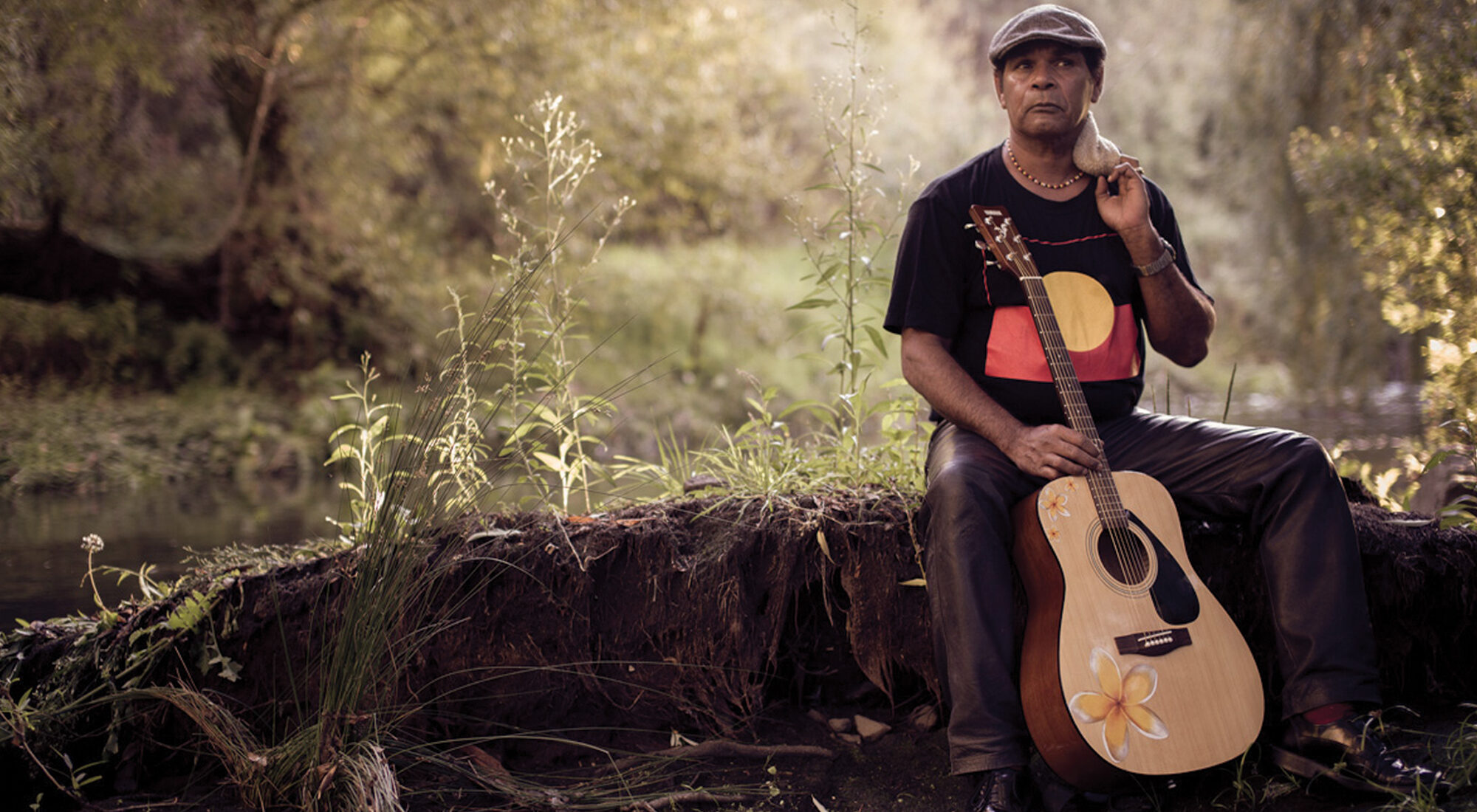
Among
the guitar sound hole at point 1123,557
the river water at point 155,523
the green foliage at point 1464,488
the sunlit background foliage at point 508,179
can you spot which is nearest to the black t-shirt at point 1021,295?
the guitar sound hole at point 1123,557

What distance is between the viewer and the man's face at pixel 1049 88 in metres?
2.46

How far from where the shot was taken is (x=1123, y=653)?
197 cm

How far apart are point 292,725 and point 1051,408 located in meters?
1.91

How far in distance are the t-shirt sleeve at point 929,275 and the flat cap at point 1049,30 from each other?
42 cm

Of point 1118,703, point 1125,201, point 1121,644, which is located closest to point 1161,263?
point 1125,201

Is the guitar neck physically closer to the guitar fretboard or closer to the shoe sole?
the guitar fretboard

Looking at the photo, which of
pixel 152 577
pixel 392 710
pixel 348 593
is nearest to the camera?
pixel 392 710

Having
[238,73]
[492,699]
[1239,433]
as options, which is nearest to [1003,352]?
[1239,433]

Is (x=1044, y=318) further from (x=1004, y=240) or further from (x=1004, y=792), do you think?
(x=1004, y=792)

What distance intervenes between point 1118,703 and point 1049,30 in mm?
Answer: 1566

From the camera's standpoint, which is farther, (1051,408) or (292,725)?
(1051,408)

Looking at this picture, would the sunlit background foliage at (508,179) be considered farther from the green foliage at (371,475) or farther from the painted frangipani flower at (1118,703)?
the green foliage at (371,475)

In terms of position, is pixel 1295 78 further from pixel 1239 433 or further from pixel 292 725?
pixel 292 725

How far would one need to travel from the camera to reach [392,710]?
2.12 meters
